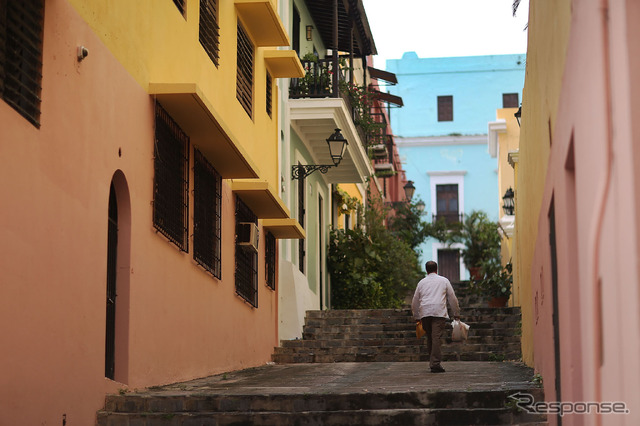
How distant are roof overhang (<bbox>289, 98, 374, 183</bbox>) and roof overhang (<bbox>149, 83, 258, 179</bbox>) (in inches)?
244

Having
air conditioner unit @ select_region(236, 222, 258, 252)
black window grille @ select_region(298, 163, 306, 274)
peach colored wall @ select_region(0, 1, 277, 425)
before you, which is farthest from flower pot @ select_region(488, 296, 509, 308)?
peach colored wall @ select_region(0, 1, 277, 425)

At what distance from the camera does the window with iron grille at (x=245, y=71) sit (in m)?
16.3

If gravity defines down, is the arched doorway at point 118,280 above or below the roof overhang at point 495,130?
below

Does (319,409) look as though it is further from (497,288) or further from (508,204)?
(508,204)

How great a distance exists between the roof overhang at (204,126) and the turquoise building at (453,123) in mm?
35364

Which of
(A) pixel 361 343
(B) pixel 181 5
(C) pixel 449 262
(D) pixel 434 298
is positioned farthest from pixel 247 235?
(C) pixel 449 262

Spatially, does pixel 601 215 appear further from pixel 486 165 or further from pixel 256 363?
pixel 486 165

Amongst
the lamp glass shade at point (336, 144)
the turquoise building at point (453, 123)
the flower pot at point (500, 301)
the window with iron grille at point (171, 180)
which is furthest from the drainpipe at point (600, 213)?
the turquoise building at point (453, 123)

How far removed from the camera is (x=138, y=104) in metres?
10.6

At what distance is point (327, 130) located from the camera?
2178 centimetres

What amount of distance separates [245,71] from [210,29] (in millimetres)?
2467

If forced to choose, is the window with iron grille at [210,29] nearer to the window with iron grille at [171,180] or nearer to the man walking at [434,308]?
the window with iron grille at [171,180]

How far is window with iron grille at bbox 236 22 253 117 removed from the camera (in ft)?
53.6

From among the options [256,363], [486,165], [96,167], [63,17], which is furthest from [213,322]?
[486,165]
